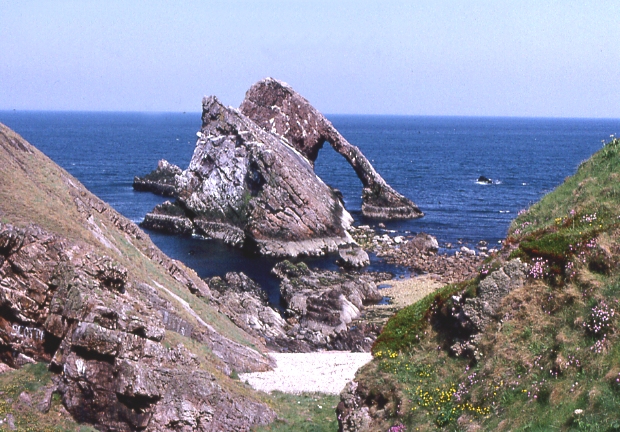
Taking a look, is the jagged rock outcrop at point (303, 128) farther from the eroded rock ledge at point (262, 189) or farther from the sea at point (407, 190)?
the sea at point (407, 190)

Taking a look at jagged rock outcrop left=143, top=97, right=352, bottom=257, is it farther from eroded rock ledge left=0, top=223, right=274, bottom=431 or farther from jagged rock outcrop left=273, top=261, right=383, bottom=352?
eroded rock ledge left=0, top=223, right=274, bottom=431

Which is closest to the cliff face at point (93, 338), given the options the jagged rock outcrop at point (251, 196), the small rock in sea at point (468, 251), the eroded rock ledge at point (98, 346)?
the eroded rock ledge at point (98, 346)

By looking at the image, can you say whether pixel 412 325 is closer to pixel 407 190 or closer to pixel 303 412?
pixel 303 412

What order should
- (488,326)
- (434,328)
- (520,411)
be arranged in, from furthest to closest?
(434,328)
(488,326)
(520,411)

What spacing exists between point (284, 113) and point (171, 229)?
2477 cm

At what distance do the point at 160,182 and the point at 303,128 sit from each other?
122 ft

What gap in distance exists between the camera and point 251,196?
78.9m

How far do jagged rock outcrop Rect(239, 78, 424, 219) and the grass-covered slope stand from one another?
233 feet

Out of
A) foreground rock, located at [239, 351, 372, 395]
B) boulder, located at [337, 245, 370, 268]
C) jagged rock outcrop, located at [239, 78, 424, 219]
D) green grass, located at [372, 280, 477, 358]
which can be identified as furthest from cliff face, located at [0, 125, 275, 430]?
jagged rock outcrop, located at [239, 78, 424, 219]

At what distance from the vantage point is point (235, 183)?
8038cm

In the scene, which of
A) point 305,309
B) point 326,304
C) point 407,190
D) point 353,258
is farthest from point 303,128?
point 326,304

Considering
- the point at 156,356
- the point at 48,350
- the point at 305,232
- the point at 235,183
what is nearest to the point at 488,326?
the point at 156,356

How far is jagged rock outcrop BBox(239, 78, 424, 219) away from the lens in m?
92.9

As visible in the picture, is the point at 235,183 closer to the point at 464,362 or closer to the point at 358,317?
the point at 358,317
